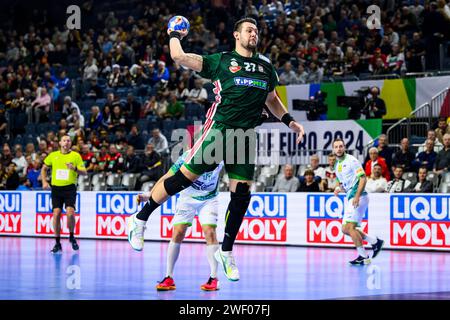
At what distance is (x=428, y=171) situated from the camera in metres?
21.5

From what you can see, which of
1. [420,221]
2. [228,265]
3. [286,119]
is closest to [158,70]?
[420,221]

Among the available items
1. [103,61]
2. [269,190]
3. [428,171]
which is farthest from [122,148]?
[428,171]

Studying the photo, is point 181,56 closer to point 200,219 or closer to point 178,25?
point 178,25

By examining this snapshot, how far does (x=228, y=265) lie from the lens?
11344mm

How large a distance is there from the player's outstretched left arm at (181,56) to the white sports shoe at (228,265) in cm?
234

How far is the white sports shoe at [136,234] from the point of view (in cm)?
1130

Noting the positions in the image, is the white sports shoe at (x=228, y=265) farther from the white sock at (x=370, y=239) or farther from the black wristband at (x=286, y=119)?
the white sock at (x=370, y=239)

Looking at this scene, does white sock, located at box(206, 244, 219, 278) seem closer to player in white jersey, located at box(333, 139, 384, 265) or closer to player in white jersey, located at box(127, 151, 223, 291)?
player in white jersey, located at box(127, 151, 223, 291)

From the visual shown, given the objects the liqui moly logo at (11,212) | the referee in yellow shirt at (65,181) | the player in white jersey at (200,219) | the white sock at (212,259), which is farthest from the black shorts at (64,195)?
the white sock at (212,259)

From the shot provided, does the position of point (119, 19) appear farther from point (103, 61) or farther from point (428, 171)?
point (428, 171)

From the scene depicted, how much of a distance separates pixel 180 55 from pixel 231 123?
1.06 metres

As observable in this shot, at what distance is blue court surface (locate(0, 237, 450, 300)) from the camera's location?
1197 cm

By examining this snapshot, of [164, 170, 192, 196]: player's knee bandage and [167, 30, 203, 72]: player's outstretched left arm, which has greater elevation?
[167, 30, 203, 72]: player's outstretched left arm

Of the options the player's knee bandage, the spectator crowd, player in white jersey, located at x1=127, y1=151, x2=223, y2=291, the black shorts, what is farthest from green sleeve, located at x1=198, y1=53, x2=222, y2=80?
the spectator crowd
